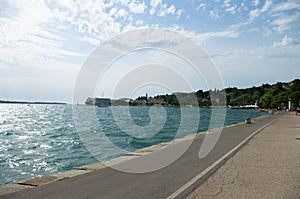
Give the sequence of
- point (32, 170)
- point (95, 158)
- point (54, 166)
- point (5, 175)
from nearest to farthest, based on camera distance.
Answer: point (5, 175), point (32, 170), point (54, 166), point (95, 158)

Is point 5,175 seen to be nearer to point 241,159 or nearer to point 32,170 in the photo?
point 32,170

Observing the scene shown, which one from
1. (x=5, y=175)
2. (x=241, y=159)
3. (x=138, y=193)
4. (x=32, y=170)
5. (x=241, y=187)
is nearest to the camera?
(x=138, y=193)

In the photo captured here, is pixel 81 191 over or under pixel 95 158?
over

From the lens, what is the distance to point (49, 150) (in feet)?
81.1

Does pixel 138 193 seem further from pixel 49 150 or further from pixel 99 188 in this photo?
pixel 49 150

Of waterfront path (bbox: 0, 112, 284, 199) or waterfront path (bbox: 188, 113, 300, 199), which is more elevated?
waterfront path (bbox: 188, 113, 300, 199)

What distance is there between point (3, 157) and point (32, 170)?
5.76 meters

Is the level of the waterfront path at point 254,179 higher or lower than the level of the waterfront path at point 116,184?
higher

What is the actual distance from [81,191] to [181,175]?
287 centimetres

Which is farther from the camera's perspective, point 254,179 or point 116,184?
point 254,179

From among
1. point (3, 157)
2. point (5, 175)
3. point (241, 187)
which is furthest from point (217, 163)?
point (3, 157)

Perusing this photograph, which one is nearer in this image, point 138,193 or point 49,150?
point 138,193

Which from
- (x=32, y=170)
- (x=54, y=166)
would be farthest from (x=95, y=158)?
(x=32, y=170)

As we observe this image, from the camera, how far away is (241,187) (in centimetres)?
742
